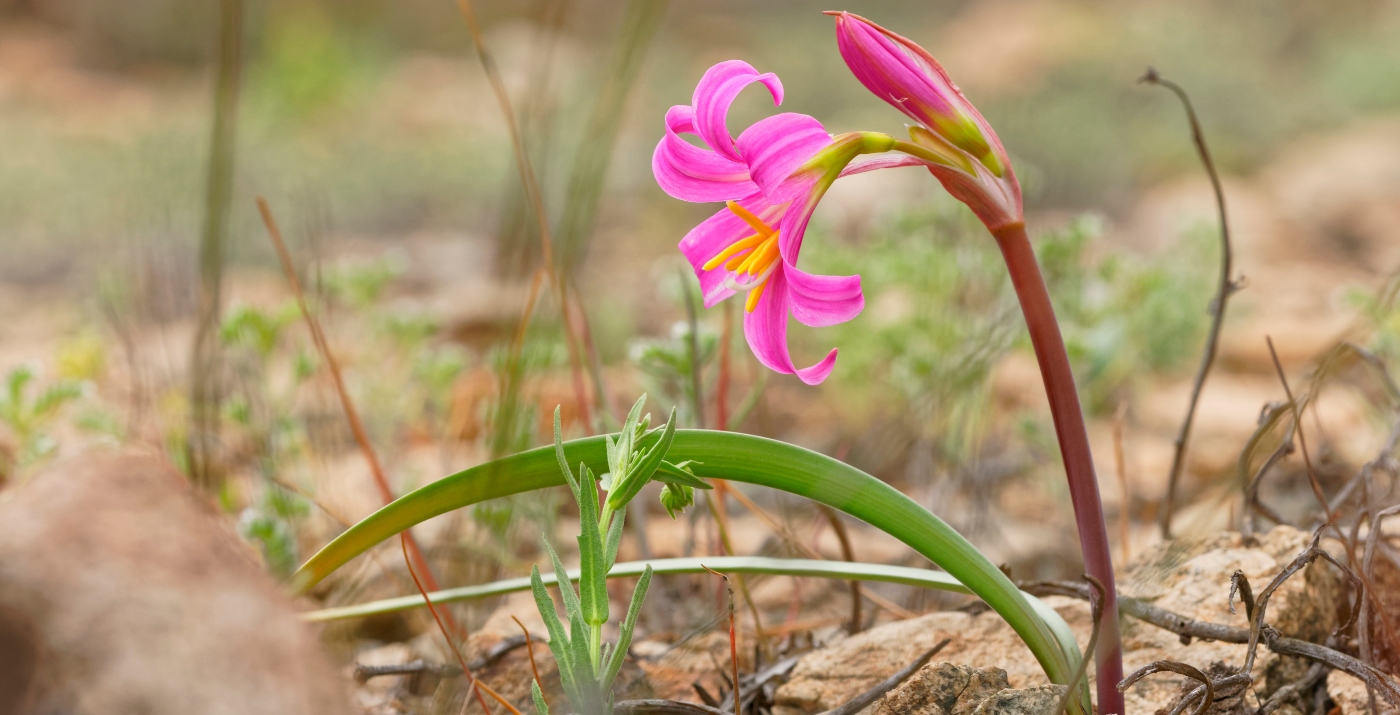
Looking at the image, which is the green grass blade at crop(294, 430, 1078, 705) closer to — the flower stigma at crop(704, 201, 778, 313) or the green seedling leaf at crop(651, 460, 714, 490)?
the green seedling leaf at crop(651, 460, 714, 490)

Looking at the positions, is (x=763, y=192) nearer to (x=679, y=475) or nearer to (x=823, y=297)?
(x=823, y=297)

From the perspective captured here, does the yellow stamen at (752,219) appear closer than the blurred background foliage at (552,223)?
Yes

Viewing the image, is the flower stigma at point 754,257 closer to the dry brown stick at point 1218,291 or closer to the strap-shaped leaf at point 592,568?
the strap-shaped leaf at point 592,568

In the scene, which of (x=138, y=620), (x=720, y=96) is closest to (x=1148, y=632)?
(x=720, y=96)

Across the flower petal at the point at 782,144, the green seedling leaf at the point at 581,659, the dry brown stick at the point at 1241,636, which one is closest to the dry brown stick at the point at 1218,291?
the dry brown stick at the point at 1241,636

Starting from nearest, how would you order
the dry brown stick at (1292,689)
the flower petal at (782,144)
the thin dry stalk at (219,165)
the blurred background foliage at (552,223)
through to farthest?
the flower petal at (782,144)
the dry brown stick at (1292,689)
the thin dry stalk at (219,165)
the blurred background foliage at (552,223)

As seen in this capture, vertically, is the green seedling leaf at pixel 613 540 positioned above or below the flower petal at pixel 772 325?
below

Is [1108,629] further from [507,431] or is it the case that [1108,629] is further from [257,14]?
[257,14]
